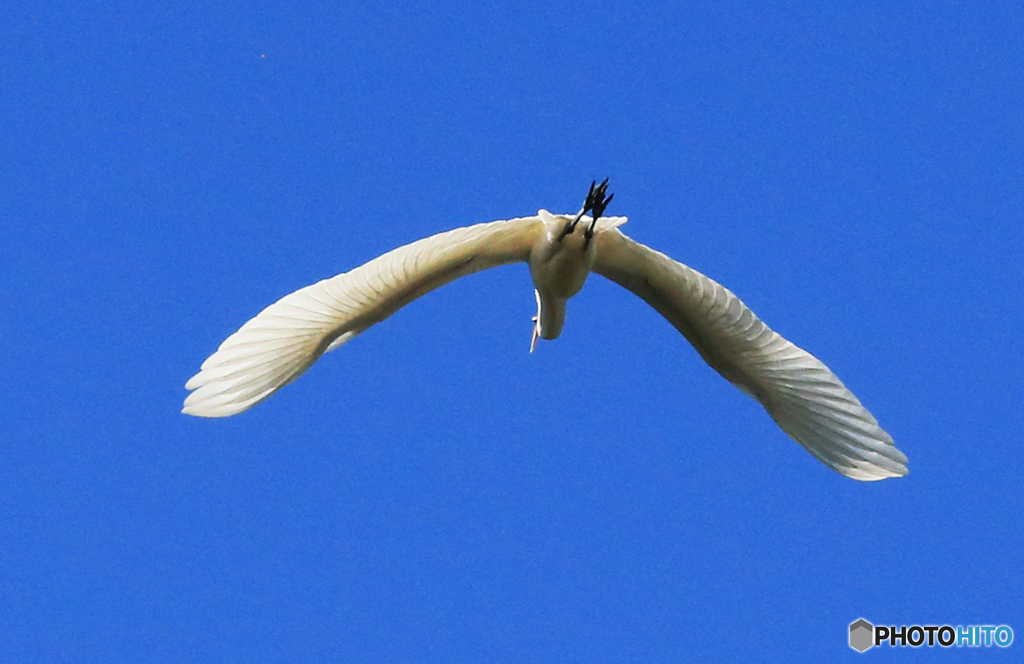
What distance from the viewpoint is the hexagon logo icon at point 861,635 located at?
7332 millimetres

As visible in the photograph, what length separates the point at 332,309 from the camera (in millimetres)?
6852

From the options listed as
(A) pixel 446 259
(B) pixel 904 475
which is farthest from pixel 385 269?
(B) pixel 904 475

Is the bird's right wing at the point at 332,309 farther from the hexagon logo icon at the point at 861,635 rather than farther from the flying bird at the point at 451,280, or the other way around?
the hexagon logo icon at the point at 861,635

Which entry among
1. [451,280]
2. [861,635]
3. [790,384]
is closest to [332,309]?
[451,280]

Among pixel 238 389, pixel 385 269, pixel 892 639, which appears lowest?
pixel 892 639

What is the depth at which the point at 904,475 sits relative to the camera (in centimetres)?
743

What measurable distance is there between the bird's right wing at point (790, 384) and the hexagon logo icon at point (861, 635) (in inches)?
28.3

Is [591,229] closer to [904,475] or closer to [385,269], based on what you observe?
[385,269]

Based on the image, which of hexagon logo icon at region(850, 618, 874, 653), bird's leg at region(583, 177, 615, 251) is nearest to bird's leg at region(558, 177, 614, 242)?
bird's leg at region(583, 177, 615, 251)

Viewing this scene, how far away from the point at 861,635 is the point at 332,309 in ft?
10.1

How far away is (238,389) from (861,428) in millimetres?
3103

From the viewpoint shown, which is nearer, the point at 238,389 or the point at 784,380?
the point at 238,389

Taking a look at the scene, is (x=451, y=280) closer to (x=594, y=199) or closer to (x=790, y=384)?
(x=594, y=199)

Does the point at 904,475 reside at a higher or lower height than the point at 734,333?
lower
